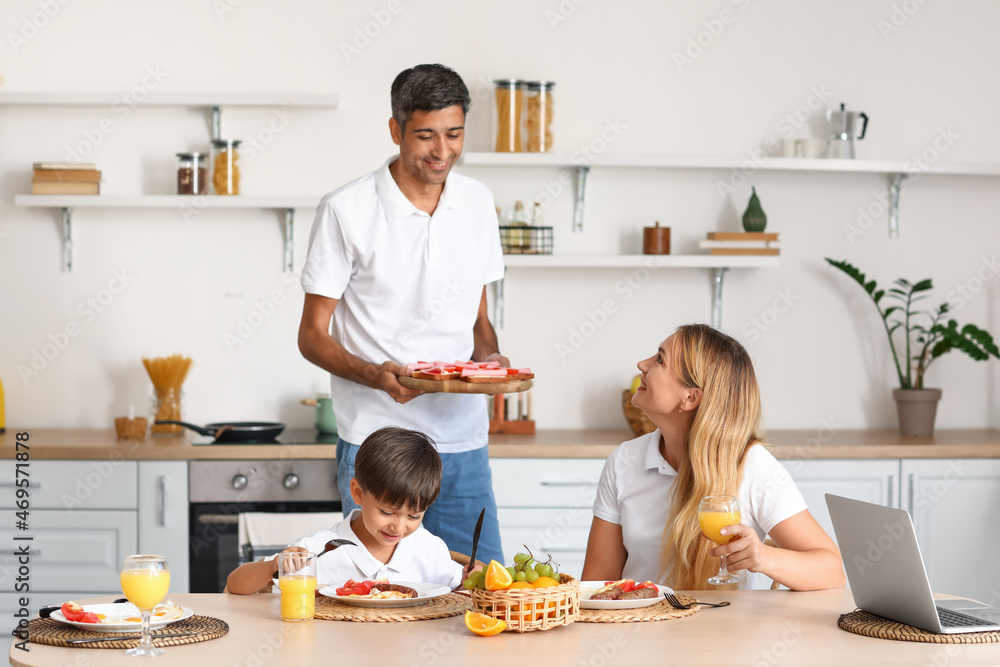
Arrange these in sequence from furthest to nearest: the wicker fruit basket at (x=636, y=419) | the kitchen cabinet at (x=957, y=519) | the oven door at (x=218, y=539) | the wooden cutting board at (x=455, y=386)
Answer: the wicker fruit basket at (x=636, y=419)
the kitchen cabinet at (x=957, y=519)
the oven door at (x=218, y=539)
the wooden cutting board at (x=455, y=386)

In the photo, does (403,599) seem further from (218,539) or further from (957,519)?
(957,519)

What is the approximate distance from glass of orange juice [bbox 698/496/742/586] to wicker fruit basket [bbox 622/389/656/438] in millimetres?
1722

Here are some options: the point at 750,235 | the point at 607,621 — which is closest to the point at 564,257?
the point at 750,235

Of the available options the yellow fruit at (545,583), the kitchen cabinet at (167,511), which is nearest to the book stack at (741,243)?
the kitchen cabinet at (167,511)

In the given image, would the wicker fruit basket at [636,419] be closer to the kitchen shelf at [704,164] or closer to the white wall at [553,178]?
the white wall at [553,178]

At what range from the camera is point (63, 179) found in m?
3.47

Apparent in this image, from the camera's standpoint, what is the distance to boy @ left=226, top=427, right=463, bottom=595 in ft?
5.79

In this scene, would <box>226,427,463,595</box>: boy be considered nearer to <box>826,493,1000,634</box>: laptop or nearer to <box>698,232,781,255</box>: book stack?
<box>826,493,1000,634</box>: laptop

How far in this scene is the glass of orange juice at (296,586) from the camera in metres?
1.52

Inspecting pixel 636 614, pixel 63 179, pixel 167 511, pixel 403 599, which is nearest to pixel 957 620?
pixel 636 614

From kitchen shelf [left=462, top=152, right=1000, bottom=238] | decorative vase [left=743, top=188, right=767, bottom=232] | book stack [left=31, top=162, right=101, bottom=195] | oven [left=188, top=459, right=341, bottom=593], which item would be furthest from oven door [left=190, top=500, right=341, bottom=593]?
decorative vase [left=743, top=188, right=767, bottom=232]

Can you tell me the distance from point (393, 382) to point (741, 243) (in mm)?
1802

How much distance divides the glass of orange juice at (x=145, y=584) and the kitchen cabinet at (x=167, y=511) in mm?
1779

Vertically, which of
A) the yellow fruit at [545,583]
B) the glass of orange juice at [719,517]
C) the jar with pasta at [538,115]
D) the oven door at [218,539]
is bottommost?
the oven door at [218,539]
